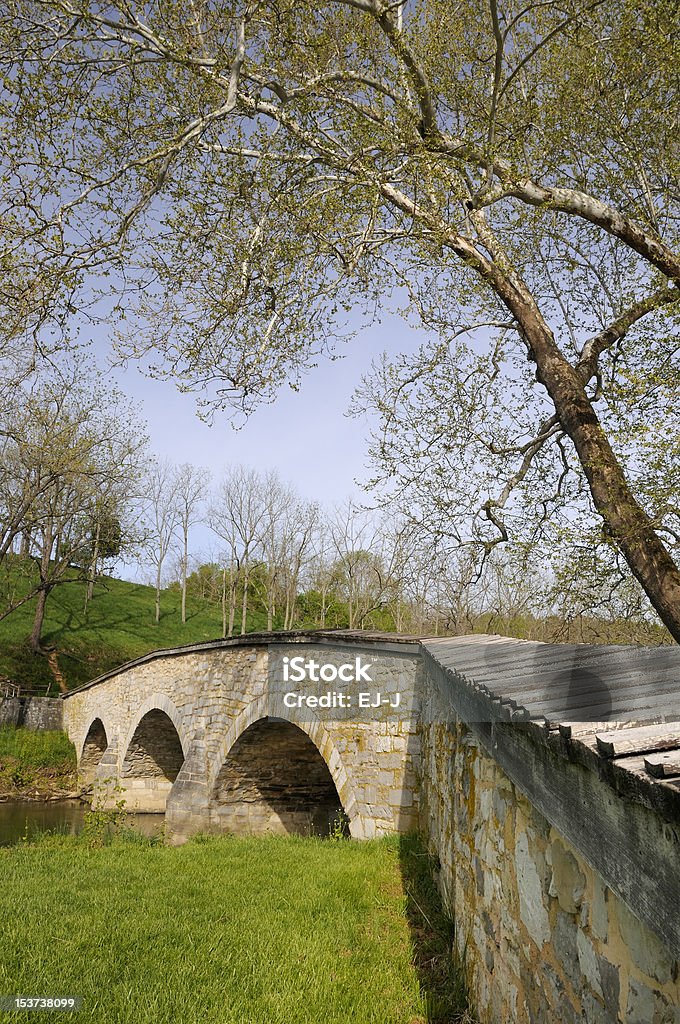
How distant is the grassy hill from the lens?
23500 millimetres

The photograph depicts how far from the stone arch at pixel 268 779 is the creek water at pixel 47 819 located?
331 centimetres

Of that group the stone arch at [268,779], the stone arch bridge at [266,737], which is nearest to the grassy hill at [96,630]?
the stone arch bridge at [266,737]

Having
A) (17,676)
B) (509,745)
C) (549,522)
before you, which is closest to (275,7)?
(549,522)

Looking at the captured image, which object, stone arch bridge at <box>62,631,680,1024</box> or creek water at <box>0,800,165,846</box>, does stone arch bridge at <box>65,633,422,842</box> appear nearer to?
stone arch bridge at <box>62,631,680,1024</box>

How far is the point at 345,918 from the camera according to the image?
477cm

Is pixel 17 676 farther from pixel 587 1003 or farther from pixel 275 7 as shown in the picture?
pixel 587 1003

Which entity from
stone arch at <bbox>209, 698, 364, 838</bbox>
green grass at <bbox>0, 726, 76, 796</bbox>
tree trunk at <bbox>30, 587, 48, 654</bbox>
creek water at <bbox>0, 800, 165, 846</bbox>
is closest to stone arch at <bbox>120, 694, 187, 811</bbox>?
creek water at <bbox>0, 800, 165, 846</bbox>

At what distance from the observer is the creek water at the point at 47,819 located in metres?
13.4

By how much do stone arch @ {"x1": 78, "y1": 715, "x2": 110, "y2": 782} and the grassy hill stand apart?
3704 mm

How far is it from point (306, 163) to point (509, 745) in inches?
268
